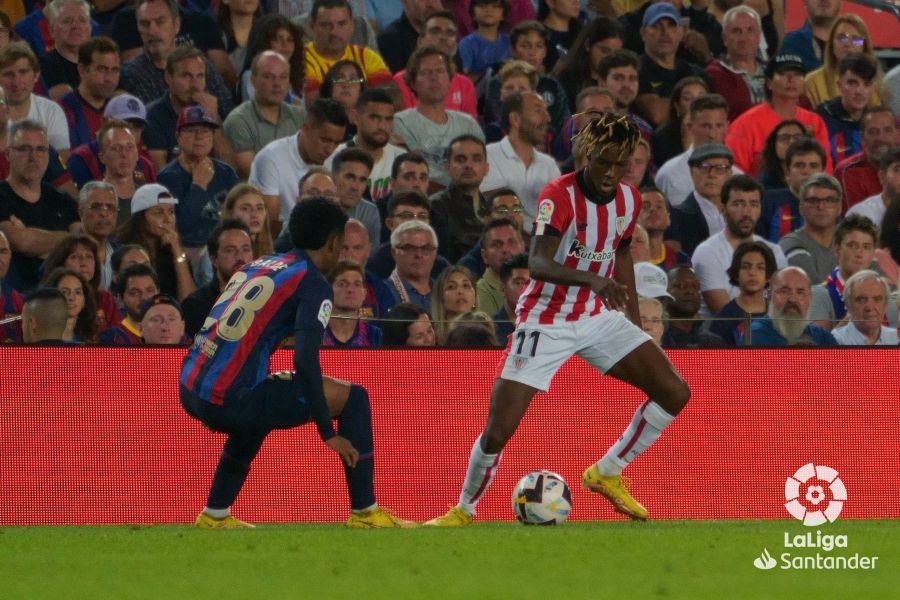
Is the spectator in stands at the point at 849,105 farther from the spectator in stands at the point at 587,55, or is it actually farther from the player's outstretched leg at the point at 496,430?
the player's outstretched leg at the point at 496,430

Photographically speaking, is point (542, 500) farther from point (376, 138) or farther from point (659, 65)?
point (659, 65)

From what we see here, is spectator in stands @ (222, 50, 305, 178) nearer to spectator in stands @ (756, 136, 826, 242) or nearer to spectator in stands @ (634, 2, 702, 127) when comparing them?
spectator in stands @ (634, 2, 702, 127)

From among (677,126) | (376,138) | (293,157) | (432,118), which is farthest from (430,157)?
(677,126)

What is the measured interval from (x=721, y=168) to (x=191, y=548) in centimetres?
785

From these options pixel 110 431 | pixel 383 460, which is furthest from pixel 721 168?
pixel 110 431

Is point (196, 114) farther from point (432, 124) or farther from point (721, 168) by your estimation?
point (721, 168)

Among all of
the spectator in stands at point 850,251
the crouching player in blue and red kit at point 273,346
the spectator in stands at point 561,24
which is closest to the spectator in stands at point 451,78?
the spectator in stands at point 561,24

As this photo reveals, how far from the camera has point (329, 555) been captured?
7.88 metres

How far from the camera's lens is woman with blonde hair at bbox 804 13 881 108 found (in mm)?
16781

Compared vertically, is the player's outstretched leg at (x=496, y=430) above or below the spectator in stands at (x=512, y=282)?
below

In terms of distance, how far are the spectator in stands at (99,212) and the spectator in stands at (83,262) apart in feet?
1.85

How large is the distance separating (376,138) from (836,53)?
5331 millimetres

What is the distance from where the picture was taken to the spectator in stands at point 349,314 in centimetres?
1102

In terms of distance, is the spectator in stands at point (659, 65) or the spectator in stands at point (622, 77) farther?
the spectator in stands at point (659, 65)
